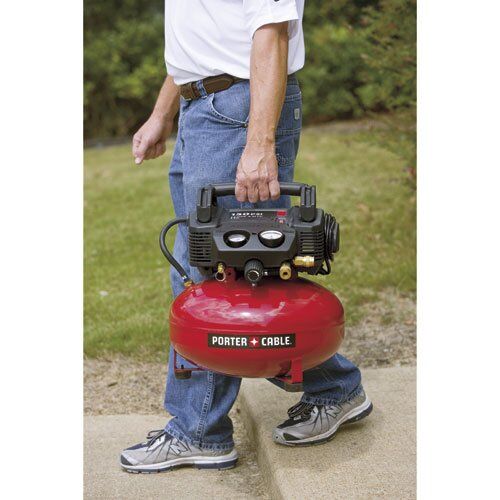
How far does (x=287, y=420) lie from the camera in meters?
3.06

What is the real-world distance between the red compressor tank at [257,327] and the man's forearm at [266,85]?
40 centimetres

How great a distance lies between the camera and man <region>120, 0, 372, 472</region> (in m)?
2.45

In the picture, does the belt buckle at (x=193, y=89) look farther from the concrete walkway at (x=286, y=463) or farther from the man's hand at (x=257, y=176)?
the concrete walkway at (x=286, y=463)

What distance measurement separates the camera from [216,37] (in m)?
2.59

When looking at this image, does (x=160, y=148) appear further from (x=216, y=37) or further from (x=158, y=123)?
(x=216, y=37)

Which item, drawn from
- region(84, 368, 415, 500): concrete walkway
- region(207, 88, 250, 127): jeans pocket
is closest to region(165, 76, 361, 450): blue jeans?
region(207, 88, 250, 127): jeans pocket

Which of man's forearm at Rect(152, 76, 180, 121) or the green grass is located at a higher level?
man's forearm at Rect(152, 76, 180, 121)

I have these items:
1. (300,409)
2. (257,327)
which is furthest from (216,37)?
(300,409)

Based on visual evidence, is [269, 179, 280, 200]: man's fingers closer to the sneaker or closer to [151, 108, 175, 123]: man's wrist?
[151, 108, 175, 123]: man's wrist

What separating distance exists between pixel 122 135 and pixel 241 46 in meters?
9.19

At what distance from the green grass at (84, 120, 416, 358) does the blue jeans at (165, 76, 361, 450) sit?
1354mm

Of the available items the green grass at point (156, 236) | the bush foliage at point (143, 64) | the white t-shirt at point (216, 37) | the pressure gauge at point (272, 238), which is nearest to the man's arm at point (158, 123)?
the white t-shirt at point (216, 37)
